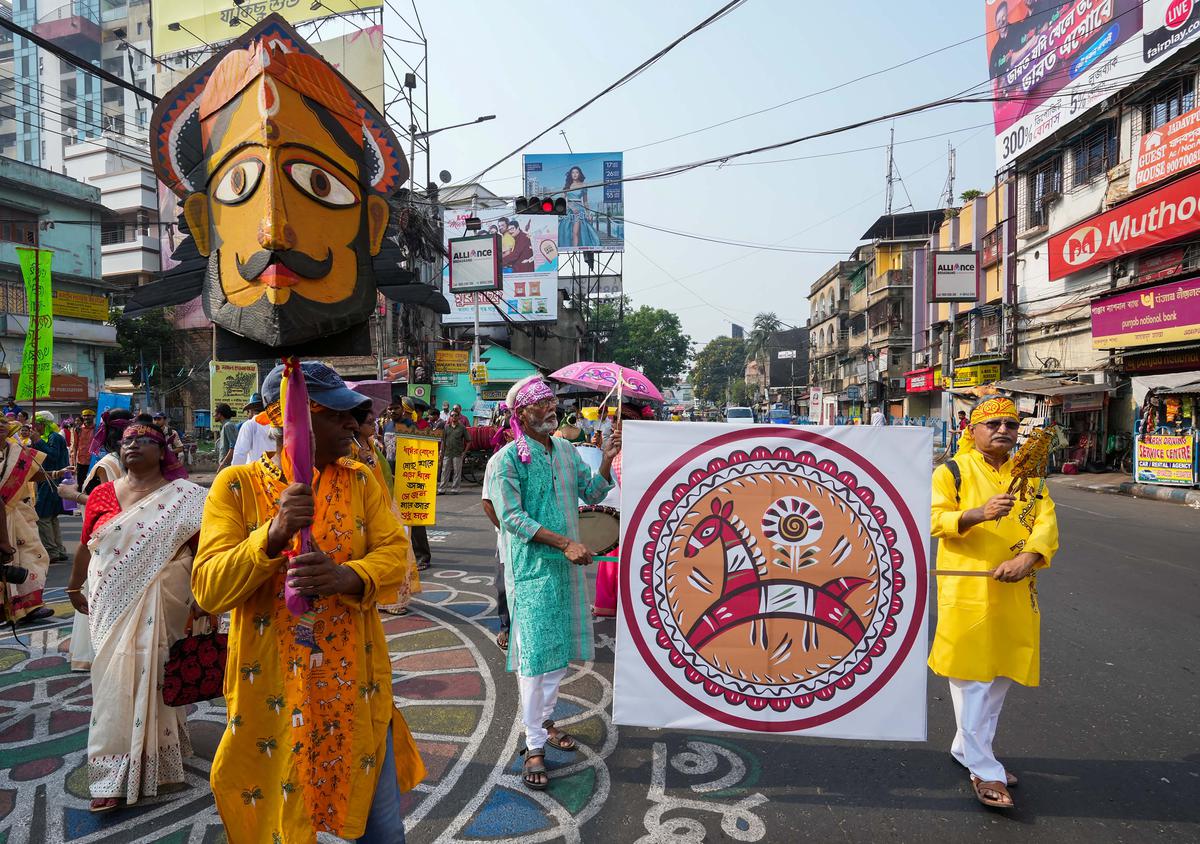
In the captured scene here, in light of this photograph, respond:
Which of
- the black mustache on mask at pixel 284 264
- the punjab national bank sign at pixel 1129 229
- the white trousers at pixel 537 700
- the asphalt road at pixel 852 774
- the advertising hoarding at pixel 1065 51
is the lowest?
the asphalt road at pixel 852 774

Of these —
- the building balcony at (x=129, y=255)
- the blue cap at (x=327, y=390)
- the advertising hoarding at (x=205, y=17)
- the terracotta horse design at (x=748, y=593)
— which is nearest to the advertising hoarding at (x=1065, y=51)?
the terracotta horse design at (x=748, y=593)

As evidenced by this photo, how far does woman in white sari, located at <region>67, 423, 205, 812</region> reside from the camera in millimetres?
3055

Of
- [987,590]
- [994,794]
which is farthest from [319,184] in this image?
[994,794]

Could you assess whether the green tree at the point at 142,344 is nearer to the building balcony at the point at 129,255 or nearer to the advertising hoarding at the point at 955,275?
the building balcony at the point at 129,255

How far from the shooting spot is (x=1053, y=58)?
66.4 ft

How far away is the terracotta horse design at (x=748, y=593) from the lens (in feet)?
9.94

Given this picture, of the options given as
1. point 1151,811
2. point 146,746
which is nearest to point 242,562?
point 146,746

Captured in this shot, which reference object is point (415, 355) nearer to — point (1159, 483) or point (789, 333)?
point (1159, 483)

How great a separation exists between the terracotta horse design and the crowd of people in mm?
514

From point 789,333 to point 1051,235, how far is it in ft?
198

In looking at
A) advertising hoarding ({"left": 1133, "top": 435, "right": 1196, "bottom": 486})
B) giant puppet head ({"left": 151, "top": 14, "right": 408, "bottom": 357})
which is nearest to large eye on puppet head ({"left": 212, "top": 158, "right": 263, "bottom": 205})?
giant puppet head ({"left": 151, "top": 14, "right": 408, "bottom": 357})

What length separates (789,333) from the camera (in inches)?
3145

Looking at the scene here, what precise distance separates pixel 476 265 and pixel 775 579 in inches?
865

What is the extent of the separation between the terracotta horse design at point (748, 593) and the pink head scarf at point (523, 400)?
974 millimetres
